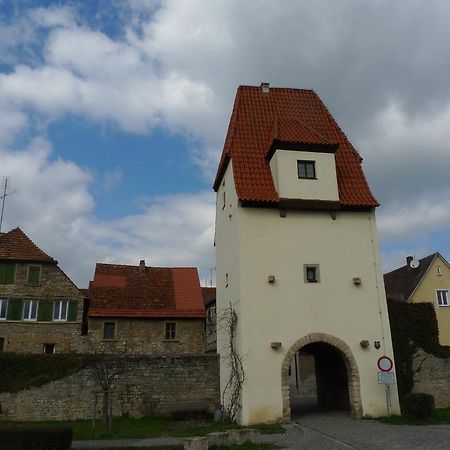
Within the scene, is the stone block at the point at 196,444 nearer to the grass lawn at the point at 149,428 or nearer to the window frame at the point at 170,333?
the grass lawn at the point at 149,428

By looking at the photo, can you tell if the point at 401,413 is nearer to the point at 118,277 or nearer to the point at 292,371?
the point at 118,277

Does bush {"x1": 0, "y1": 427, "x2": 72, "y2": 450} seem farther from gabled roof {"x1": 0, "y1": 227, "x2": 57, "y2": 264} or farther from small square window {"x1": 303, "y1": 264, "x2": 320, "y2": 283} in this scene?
gabled roof {"x1": 0, "y1": 227, "x2": 57, "y2": 264}

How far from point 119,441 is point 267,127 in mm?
13021

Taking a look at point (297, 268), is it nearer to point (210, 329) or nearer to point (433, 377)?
point (433, 377)

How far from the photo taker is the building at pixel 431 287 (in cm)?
3170

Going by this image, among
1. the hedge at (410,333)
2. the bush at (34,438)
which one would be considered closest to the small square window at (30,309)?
the bush at (34,438)

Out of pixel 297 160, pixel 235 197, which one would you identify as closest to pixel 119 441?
pixel 235 197

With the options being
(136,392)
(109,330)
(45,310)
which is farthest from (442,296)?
(45,310)

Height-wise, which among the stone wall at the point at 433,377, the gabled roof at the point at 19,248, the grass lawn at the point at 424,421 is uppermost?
the gabled roof at the point at 19,248

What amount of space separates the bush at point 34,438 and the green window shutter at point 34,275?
58.1ft

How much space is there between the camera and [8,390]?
18297 mm

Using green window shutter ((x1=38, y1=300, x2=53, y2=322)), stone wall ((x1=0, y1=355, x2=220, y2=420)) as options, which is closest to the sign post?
stone wall ((x1=0, y1=355, x2=220, y2=420))

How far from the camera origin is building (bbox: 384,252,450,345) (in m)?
31.7

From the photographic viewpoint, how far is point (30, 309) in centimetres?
2598
